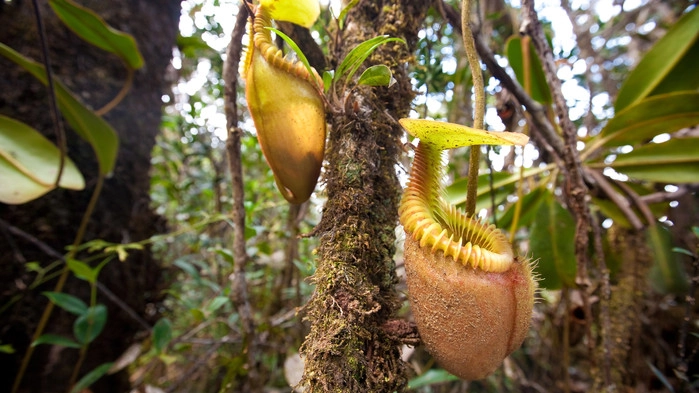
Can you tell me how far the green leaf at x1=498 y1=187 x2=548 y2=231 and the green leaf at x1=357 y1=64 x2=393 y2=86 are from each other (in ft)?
2.95

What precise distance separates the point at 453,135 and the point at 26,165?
1338mm

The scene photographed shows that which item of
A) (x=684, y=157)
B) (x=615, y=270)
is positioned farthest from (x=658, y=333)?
(x=684, y=157)

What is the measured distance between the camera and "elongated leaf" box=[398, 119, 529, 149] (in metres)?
0.53

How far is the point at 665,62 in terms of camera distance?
1319mm

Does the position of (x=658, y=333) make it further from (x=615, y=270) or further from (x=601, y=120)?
(x=601, y=120)

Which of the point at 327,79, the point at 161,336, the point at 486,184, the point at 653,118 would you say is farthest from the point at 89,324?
the point at 653,118

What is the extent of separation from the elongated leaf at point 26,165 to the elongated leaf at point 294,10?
3.09 ft

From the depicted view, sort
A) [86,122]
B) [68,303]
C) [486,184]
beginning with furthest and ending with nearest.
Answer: [486,184] < [86,122] < [68,303]

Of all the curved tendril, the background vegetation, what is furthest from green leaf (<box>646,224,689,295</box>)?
the curved tendril

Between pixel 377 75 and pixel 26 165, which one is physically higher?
pixel 377 75

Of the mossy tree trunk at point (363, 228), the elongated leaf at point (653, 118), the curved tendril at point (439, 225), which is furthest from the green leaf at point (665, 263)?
the mossy tree trunk at point (363, 228)

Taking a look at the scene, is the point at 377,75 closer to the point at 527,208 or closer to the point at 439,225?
the point at 439,225

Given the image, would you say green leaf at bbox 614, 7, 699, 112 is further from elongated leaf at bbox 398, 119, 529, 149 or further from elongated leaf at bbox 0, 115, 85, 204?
elongated leaf at bbox 0, 115, 85, 204

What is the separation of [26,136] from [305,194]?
109 cm
